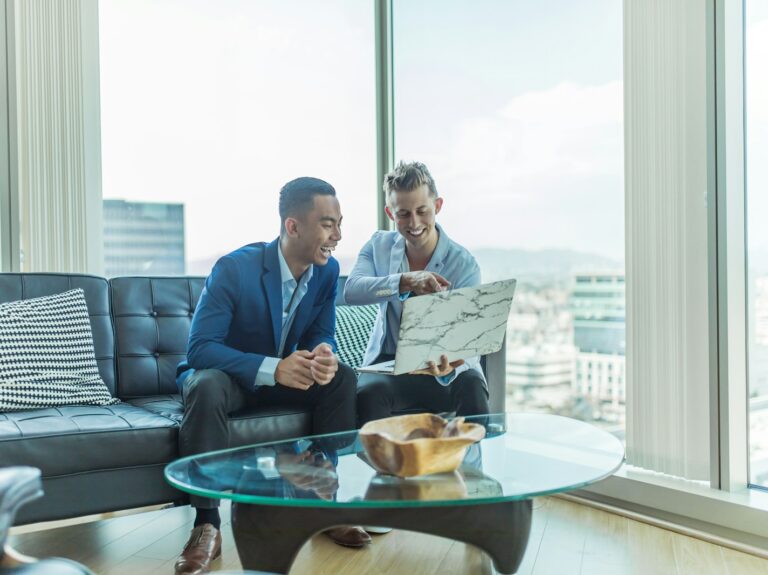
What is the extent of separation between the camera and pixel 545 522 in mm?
2408

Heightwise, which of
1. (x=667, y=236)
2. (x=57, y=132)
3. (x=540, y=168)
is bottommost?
(x=667, y=236)

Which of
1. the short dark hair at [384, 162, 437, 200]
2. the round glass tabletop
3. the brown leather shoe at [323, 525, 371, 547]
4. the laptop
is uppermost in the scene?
the short dark hair at [384, 162, 437, 200]

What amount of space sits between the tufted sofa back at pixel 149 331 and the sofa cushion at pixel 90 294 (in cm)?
4

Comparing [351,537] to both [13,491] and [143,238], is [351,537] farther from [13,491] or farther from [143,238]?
[143,238]

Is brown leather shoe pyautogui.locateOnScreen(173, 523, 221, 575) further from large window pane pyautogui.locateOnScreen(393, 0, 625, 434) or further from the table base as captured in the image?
large window pane pyautogui.locateOnScreen(393, 0, 625, 434)

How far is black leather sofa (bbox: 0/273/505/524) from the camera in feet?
6.11

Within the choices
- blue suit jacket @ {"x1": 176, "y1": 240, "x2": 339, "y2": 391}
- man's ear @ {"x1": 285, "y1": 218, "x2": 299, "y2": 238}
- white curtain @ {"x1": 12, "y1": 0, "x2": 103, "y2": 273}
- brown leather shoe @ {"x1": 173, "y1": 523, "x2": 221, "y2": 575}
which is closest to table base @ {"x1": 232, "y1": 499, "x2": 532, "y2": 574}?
brown leather shoe @ {"x1": 173, "y1": 523, "x2": 221, "y2": 575}

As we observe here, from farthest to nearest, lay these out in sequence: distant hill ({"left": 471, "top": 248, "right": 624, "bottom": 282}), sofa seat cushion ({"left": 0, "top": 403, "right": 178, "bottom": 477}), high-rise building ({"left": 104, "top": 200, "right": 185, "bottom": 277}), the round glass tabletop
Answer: high-rise building ({"left": 104, "top": 200, "right": 185, "bottom": 277}) < distant hill ({"left": 471, "top": 248, "right": 624, "bottom": 282}) < sofa seat cushion ({"left": 0, "top": 403, "right": 178, "bottom": 477}) < the round glass tabletop

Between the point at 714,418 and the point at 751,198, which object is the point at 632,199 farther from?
the point at 714,418

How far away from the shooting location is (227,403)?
209 centimetres

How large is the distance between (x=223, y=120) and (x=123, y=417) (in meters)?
1.80

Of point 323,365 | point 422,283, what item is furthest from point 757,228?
point 323,365

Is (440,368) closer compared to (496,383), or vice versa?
(440,368)

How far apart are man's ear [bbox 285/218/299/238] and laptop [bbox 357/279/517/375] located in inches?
21.9
